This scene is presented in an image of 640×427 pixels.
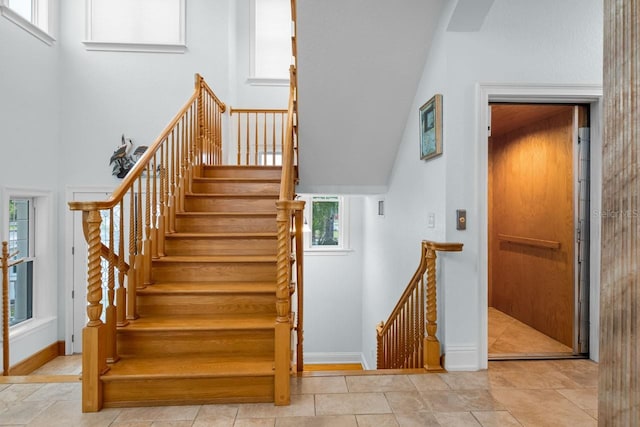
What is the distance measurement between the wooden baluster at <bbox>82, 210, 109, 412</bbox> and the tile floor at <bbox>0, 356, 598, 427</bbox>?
0.10 metres

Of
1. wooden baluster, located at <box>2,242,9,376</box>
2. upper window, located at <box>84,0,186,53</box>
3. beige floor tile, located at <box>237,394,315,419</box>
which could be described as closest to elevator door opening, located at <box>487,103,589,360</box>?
beige floor tile, located at <box>237,394,315,419</box>

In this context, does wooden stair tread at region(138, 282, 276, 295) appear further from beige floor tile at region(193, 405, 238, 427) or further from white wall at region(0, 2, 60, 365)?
white wall at region(0, 2, 60, 365)

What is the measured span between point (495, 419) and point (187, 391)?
66.9 inches

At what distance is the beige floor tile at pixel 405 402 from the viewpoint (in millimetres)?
2154

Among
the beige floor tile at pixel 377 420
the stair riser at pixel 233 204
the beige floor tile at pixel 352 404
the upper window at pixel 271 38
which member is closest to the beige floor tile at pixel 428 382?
the beige floor tile at pixel 352 404

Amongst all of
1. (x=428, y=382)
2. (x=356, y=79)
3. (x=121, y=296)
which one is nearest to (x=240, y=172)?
(x=356, y=79)

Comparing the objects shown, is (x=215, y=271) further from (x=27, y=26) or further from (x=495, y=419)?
(x=27, y=26)

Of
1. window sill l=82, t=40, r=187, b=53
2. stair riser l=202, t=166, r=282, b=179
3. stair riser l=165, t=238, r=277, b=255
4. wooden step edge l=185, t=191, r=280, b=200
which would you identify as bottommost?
stair riser l=165, t=238, r=277, b=255

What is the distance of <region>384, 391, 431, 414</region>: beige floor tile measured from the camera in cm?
215

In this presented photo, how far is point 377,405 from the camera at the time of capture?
2195mm

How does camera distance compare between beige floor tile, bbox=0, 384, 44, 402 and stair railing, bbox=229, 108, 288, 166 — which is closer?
beige floor tile, bbox=0, 384, 44, 402

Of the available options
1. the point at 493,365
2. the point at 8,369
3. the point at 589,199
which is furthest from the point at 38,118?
the point at 589,199

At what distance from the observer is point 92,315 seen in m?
2.18

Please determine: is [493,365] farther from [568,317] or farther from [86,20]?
[86,20]
